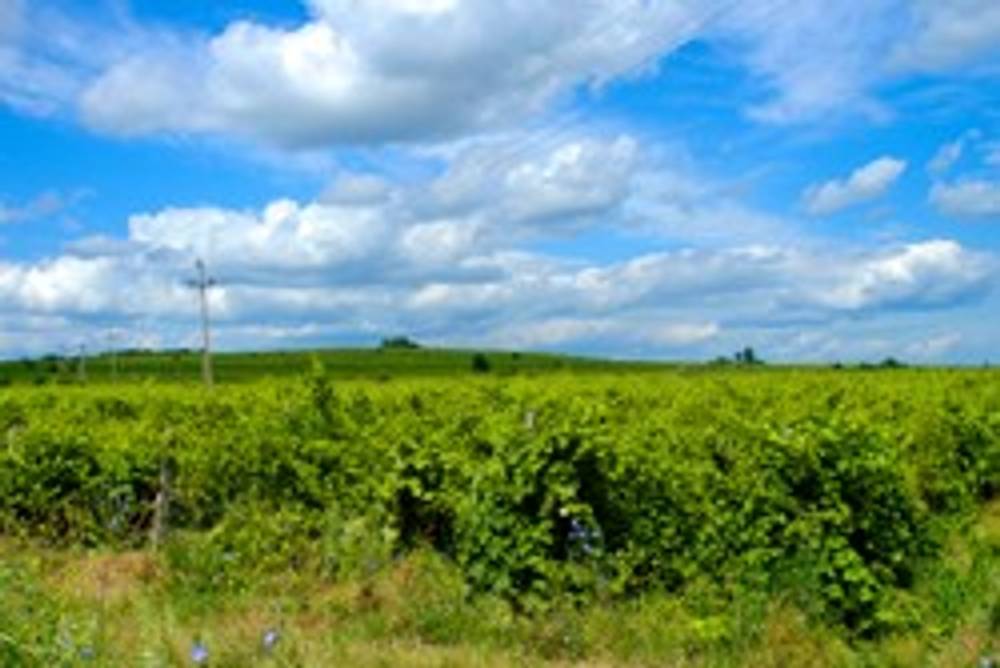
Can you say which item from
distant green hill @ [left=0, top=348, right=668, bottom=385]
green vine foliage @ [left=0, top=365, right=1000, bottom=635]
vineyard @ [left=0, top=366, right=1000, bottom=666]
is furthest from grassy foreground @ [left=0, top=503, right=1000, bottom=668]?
distant green hill @ [left=0, top=348, right=668, bottom=385]

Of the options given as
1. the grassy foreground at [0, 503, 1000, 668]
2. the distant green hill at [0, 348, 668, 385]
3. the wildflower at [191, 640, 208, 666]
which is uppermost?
the distant green hill at [0, 348, 668, 385]

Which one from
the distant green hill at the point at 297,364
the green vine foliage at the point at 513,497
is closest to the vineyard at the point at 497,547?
the green vine foliage at the point at 513,497

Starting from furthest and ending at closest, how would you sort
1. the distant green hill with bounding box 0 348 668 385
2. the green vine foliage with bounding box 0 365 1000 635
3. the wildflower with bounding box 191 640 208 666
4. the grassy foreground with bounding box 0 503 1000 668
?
the distant green hill with bounding box 0 348 668 385, the green vine foliage with bounding box 0 365 1000 635, the grassy foreground with bounding box 0 503 1000 668, the wildflower with bounding box 191 640 208 666

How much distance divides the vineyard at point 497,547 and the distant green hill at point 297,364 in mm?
65340

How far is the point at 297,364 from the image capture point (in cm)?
9088

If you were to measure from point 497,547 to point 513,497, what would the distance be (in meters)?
0.40

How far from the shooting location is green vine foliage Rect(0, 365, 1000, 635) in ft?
32.7

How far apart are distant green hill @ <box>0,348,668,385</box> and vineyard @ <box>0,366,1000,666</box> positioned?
65340mm

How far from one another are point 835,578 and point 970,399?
40.0 ft

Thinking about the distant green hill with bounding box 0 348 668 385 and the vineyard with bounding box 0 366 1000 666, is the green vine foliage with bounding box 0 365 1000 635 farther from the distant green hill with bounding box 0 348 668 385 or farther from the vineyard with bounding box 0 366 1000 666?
the distant green hill with bounding box 0 348 668 385

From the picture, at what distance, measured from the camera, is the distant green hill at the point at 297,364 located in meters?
83.9

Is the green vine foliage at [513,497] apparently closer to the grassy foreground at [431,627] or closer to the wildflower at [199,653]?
the grassy foreground at [431,627]

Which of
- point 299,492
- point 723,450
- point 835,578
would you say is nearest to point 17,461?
point 299,492

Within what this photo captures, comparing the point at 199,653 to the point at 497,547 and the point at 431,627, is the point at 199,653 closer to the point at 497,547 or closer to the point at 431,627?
the point at 431,627
